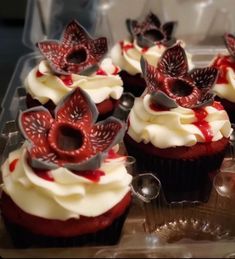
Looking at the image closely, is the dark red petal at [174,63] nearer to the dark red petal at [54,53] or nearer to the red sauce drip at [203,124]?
the red sauce drip at [203,124]

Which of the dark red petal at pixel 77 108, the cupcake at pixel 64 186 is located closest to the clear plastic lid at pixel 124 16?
the dark red petal at pixel 77 108

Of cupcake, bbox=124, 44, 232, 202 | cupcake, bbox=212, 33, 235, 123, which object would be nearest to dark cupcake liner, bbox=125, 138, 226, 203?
cupcake, bbox=124, 44, 232, 202

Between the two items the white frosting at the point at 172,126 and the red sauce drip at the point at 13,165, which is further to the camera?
the white frosting at the point at 172,126

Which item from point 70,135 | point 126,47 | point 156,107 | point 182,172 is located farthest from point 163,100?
point 126,47

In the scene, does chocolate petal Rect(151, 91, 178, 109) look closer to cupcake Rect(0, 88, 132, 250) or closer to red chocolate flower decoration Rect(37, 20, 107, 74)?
cupcake Rect(0, 88, 132, 250)

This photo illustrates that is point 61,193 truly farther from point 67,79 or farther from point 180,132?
point 67,79
